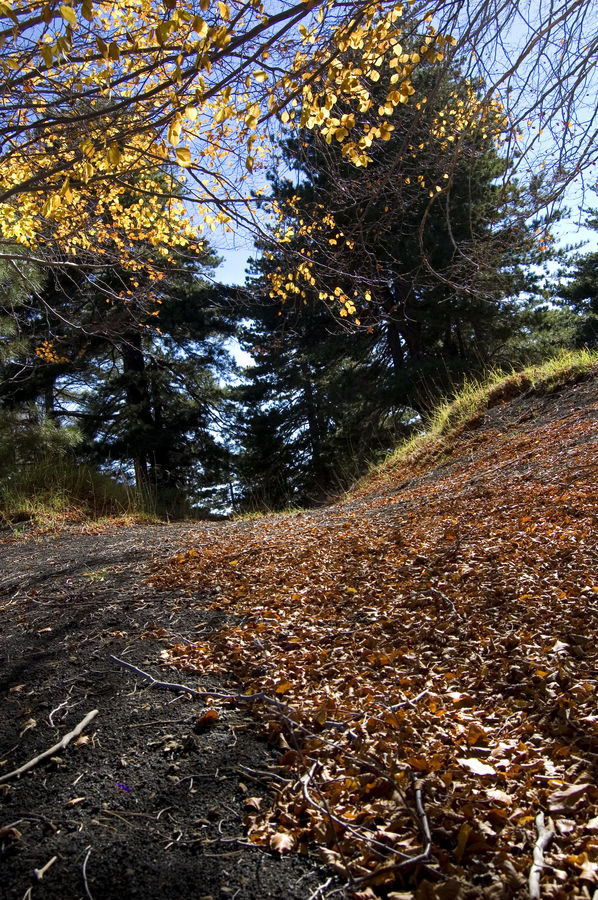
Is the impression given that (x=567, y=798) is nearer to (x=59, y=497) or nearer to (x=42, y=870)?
(x=42, y=870)

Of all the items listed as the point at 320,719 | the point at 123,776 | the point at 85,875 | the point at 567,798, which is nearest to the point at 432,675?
the point at 320,719

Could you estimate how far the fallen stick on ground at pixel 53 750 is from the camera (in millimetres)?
1734

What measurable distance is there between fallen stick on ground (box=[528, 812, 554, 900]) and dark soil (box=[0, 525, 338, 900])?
0.48 m

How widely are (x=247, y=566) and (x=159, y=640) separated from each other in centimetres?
122

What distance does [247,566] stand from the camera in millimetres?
3861

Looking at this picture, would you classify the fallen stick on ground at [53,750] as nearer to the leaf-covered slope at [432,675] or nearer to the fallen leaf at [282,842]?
the leaf-covered slope at [432,675]

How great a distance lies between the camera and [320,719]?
1945 mm

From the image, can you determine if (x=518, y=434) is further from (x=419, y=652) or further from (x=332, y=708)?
(x=332, y=708)

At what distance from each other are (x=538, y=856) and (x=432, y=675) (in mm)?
912

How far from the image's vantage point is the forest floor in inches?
53.8

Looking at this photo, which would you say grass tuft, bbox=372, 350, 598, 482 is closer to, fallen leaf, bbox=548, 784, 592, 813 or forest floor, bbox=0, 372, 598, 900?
forest floor, bbox=0, 372, 598, 900

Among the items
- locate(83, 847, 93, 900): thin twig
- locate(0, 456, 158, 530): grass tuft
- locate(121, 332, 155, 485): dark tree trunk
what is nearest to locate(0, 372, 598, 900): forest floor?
locate(83, 847, 93, 900): thin twig

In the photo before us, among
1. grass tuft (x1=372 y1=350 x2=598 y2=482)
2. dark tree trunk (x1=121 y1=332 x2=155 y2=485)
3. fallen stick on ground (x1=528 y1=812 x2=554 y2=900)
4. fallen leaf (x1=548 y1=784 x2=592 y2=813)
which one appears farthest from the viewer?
dark tree trunk (x1=121 y1=332 x2=155 y2=485)

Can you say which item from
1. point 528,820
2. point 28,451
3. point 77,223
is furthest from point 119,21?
point 28,451
